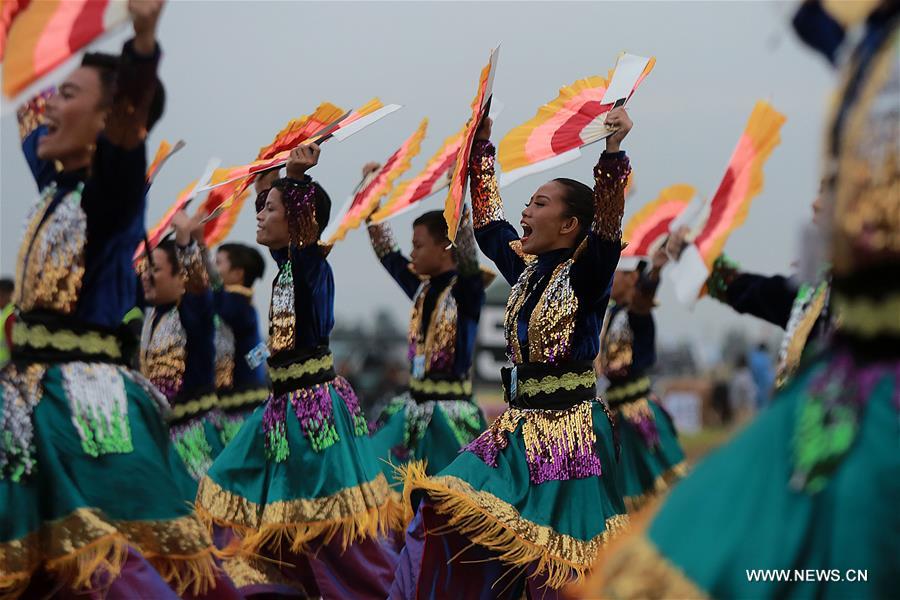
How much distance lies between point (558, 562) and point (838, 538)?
2204 millimetres

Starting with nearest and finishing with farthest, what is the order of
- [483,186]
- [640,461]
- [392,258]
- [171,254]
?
[483,186] → [171,254] → [392,258] → [640,461]

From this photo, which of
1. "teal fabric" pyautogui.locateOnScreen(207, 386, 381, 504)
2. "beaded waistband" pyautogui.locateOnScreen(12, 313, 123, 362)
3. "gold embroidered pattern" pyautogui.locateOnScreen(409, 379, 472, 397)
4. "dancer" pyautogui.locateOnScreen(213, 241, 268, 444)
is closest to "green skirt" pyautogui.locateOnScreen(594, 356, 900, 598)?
"beaded waistband" pyautogui.locateOnScreen(12, 313, 123, 362)

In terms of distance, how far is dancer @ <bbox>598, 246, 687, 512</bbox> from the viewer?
796 cm

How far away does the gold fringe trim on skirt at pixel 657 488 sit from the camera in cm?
782

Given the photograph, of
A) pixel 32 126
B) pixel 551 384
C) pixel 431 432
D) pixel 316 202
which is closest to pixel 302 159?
pixel 316 202

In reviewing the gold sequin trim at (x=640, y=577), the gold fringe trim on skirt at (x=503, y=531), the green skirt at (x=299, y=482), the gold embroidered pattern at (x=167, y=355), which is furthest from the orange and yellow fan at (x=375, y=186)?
the gold sequin trim at (x=640, y=577)

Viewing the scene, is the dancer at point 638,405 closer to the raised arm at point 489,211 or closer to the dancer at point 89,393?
the raised arm at point 489,211

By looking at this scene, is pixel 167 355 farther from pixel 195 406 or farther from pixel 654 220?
pixel 654 220

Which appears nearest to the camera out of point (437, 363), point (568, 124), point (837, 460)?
point (837, 460)

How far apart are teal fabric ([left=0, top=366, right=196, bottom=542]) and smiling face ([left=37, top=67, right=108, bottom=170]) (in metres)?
0.66

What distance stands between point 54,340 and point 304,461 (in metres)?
1.98

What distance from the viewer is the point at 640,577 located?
232 centimetres

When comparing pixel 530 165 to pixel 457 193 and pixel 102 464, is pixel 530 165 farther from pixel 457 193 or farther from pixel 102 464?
pixel 102 464

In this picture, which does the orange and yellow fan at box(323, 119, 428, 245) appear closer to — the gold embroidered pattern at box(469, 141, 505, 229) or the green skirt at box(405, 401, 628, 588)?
the gold embroidered pattern at box(469, 141, 505, 229)
